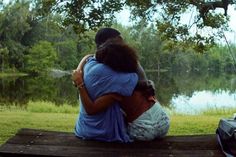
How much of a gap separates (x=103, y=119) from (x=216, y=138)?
91 centimetres

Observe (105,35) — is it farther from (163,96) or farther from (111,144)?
(163,96)

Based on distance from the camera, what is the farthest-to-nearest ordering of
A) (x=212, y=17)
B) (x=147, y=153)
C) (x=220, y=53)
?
1. (x=220, y=53)
2. (x=212, y=17)
3. (x=147, y=153)

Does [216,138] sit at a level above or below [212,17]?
below

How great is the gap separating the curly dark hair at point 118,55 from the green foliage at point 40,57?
161 feet

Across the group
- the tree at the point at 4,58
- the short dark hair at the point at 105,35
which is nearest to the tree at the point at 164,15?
the short dark hair at the point at 105,35

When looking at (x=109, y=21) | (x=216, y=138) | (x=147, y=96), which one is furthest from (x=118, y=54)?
(x=109, y=21)

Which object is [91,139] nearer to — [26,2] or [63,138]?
[63,138]

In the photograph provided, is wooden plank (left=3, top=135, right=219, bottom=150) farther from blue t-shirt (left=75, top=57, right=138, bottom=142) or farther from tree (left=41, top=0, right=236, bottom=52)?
tree (left=41, top=0, right=236, bottom=52)

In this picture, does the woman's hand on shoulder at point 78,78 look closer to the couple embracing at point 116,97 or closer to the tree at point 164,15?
the couple embracing at point 116,97

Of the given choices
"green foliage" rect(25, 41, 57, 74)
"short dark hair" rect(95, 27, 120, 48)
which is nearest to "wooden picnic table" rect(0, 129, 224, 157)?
"short dark hair" rect(95, 27, 120, 48)

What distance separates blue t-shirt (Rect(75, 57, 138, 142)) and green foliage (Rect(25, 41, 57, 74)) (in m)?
48.8

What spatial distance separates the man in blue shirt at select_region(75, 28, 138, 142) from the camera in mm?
3139

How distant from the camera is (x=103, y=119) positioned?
321 centimetres

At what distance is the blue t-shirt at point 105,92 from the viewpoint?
10.3 ft
